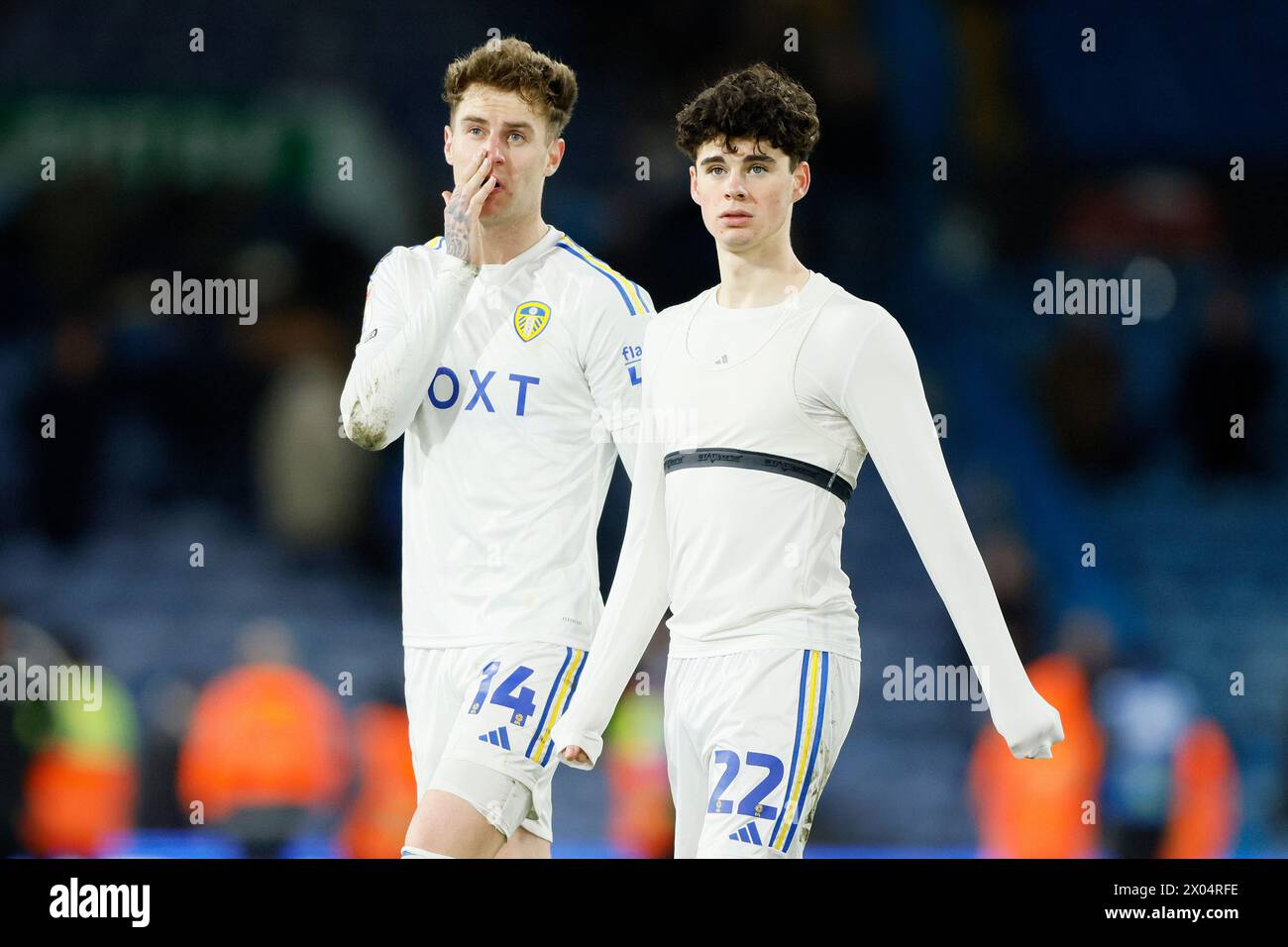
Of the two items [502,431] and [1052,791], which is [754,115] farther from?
[1052,791]

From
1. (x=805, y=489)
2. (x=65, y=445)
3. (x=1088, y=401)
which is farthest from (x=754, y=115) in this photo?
(x=65, y=445)

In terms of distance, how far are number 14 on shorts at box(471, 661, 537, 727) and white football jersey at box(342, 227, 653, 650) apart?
0.30 feet

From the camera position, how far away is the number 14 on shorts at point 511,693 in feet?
14.4

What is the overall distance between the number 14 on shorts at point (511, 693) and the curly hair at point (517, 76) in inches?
58.8

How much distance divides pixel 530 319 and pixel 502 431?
0.34 meters

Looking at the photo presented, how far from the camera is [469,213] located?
4.60 m

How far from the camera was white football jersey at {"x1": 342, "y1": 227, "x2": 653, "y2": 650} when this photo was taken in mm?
4492

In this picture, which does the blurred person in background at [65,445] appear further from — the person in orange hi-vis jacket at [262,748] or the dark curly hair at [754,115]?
the dark curly hair at [754,115]

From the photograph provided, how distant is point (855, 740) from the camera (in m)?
9.02

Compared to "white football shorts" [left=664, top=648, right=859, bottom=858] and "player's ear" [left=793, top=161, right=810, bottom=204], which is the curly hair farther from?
"white football shorts" [left=664, top=648, right=859, bottom=858]

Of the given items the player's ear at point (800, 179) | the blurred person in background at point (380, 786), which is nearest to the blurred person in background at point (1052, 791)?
the blurred person in background at point (380, 786)

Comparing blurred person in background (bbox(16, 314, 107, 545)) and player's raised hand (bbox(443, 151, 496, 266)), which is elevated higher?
player's raised hand (bbox(443, 151, 496, 266))

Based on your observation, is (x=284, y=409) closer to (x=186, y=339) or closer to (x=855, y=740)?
(x=186, y=339)

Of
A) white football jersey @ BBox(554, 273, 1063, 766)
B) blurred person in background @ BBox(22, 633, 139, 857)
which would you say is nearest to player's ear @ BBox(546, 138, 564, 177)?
white football jersey @ BBox(554, 273, 1063, 766)
